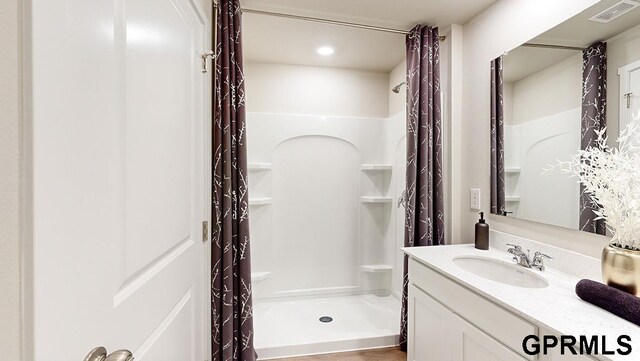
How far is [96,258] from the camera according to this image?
0.56 meters

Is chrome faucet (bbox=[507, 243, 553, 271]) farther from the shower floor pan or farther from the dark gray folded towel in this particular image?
the shower floor pan

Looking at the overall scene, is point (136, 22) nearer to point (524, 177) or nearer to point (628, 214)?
point (628, 214)

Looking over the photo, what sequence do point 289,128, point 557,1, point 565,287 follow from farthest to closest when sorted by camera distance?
point 289,128
point 557,1
point 565,287

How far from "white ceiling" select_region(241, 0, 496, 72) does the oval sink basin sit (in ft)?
5.16

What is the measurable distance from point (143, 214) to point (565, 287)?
160cm

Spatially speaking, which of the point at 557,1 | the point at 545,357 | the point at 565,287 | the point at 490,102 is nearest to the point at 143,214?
the point at 545,357

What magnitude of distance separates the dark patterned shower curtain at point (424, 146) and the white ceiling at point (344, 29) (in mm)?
200

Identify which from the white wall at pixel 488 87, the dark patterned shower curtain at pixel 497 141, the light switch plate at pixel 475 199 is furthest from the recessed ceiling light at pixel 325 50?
the light switch plate at pixel 475 199

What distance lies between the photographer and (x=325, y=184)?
2990 mm

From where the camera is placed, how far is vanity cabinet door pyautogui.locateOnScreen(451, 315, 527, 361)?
1072mm

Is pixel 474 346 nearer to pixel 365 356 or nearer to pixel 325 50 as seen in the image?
pixel 365 356

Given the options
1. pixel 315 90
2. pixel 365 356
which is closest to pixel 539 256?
pixel 365 356

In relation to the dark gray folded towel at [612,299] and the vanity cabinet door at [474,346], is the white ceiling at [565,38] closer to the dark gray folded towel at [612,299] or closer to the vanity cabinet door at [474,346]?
the dark gray folded towel at [612,299]
